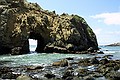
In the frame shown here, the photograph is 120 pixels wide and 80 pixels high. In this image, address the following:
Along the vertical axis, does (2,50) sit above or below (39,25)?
below

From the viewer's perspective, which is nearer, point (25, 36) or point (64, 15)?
point (25, 36)

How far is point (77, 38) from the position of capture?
8844 cm

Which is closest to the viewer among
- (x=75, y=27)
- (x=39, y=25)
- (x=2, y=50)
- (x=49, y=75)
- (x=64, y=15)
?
(x=49, y=75)

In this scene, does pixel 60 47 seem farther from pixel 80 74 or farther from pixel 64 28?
pixel 80 74

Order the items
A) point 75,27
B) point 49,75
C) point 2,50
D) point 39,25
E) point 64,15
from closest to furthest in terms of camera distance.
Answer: point 49,75 → point 2,50 → point 39,25 → point 75,27 → point 64,15

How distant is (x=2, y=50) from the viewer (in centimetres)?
8269

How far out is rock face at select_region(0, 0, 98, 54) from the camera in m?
82.6

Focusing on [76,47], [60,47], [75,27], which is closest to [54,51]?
[60,47]

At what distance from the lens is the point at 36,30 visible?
86.9m

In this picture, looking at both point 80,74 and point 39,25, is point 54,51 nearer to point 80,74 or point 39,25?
point 39,25

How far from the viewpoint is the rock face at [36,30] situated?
8262 centimetres

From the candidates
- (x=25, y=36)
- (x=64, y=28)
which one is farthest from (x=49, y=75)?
(x=64, y=28)

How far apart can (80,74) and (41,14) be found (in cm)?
6222

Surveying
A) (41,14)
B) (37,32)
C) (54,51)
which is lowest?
(54,51)
